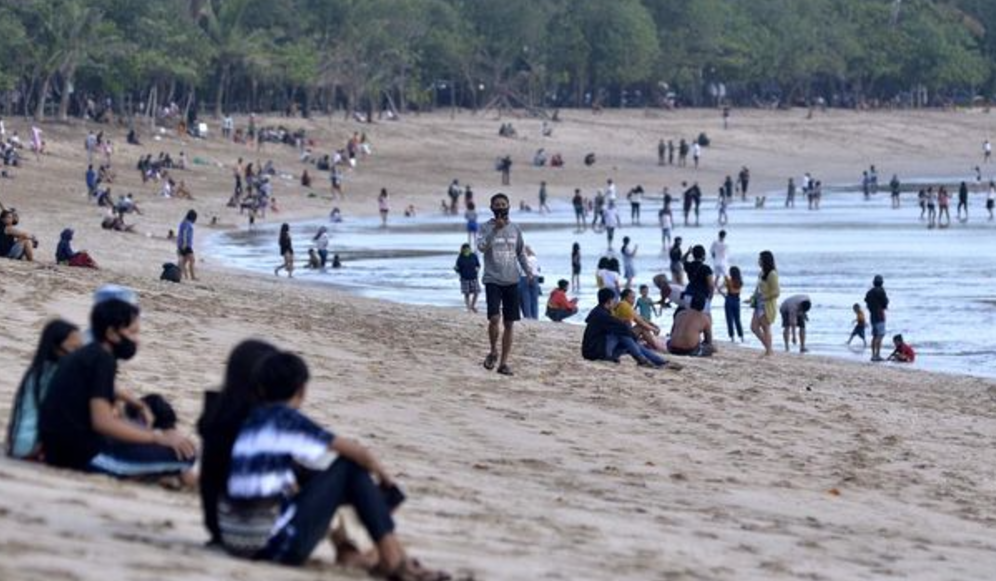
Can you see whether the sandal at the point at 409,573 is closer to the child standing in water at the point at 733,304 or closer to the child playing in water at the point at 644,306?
the child playing in water at the point at 644,306

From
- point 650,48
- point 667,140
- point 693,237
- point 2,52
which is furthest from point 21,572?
point 650,48

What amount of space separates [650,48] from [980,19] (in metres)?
32.6

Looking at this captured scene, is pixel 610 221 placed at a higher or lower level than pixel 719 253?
lower

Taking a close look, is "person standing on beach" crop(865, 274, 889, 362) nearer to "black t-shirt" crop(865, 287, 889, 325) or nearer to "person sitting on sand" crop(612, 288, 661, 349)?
"black t-shirt" crop(865, 287, 889, 325)

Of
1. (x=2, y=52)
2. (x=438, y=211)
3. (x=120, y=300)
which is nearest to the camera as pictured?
(x=120, y=300)

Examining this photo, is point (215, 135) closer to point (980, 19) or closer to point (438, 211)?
point (438, 211)

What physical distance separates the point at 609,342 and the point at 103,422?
10089mm

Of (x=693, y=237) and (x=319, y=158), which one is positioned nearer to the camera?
(x=693, y=237)

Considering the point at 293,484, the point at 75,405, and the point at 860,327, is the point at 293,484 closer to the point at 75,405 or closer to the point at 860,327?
the point at 75,405

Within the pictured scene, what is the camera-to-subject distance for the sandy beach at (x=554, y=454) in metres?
8.84

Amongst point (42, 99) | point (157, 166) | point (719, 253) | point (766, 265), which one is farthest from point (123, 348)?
point (42, 99)

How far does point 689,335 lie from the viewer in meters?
21.0

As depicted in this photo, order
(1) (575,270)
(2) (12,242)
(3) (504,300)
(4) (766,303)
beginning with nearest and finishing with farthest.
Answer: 1. (3) (504,300)
2. (4) (766,303)
3. (2) (12,242)
4. (1) (575,270)

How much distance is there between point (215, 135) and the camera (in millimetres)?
69750
